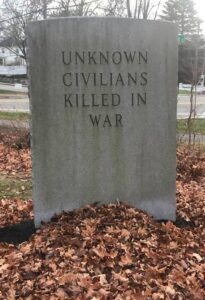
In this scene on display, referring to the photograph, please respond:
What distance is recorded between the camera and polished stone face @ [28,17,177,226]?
5.12 meters

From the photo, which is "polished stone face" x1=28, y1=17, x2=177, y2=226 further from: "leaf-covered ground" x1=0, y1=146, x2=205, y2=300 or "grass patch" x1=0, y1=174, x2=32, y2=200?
"grass patch" x1=0, y1=174, x2=32, y2=200

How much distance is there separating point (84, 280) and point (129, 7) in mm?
10151

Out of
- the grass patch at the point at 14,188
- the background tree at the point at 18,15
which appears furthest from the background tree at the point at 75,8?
the grass patch at the point at 14,188

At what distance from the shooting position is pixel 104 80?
17.2 ft

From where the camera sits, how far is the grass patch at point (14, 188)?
691cm

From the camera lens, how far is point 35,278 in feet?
12.9

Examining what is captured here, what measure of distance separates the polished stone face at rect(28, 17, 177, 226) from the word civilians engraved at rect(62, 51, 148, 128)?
0.03 feet

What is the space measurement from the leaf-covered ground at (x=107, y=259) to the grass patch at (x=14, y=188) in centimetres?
130

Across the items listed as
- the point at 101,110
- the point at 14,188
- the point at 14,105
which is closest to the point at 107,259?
the point at 101,110

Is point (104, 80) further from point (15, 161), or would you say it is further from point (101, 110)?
point (15, 161)

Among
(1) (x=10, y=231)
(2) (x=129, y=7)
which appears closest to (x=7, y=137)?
(2) (x=129, y=7)

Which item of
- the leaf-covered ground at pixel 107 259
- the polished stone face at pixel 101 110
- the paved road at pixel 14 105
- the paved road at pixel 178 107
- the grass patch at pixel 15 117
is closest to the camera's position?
the leaf-covered ground at pixel 107 259

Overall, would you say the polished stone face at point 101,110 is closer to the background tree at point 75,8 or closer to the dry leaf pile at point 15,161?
the dry leaf pile at point 15,161

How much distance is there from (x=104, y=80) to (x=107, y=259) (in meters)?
1.94
